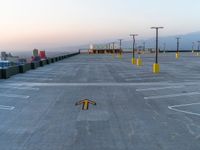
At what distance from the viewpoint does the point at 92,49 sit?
151500mm

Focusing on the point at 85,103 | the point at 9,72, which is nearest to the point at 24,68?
the point at 9,72

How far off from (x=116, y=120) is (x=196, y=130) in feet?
10.7

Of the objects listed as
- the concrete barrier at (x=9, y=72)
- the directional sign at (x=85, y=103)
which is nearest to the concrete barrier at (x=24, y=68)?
the concrete barrier at (x=9, y=72)

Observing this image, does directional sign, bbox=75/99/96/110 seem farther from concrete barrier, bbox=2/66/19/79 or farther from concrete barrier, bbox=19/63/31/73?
concrete barrier, bbox=19/63/31/73

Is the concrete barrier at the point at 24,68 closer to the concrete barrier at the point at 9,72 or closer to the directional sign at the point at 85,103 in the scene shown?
the concrete barrier at the point at 9,72

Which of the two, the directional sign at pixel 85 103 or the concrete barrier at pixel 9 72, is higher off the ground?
the concrete barrier at pixel 9 72

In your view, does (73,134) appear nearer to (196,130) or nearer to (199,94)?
(196,130)

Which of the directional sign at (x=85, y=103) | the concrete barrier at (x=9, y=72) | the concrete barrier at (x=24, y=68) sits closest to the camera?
the directional sign at (x=85, y=103)

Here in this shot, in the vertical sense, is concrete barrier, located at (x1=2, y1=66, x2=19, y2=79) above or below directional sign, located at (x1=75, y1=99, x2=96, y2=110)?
above

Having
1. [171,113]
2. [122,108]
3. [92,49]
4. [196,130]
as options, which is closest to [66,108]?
[122,108]

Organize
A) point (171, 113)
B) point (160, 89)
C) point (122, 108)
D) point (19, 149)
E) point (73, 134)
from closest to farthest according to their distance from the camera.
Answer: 1. point (19, 149)
2. point (73, 134)
3. point (171, 113)
4. point (122, 108)
5. point (160, 89)

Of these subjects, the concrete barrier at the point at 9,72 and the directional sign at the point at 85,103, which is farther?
the concrete barrier at the point at 9,72

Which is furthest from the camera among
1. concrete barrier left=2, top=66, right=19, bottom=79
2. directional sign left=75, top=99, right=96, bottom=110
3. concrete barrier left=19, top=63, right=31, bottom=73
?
concrete barrier left=19, top=63, right=31, bottom=73

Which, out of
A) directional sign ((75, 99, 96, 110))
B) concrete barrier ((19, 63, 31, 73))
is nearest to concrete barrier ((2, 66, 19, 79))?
concrete barrier ((19, 63, 31, 73))
